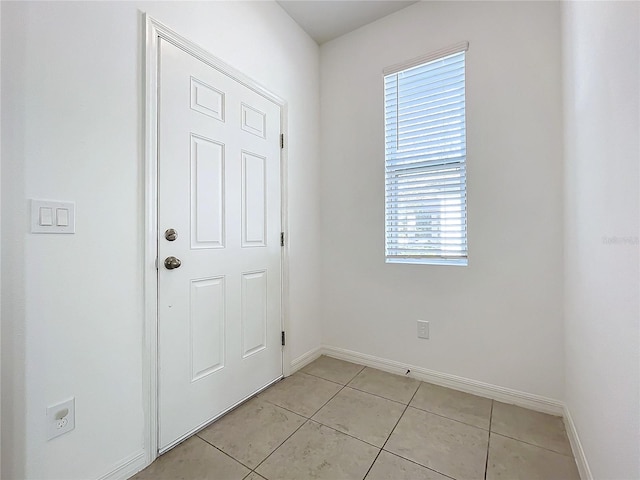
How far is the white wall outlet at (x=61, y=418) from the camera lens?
1.05 metres

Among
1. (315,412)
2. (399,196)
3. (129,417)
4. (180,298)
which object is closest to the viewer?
(129,417)

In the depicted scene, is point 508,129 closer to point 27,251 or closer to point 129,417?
point 27,251

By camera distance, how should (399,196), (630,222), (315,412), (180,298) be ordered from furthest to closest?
(399,196), (315,412), (180,298), (630,222)

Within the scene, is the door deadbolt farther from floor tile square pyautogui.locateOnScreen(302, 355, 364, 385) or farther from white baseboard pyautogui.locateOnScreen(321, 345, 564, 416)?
white baseboard pyautogui.locateOnScreen(321, 345, 564, 416)

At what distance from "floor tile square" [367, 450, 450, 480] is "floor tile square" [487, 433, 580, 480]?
0.26m

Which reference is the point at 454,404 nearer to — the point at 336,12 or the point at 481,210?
the point at 481,210

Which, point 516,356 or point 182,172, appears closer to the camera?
point 182,172

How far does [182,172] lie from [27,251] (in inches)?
27.3

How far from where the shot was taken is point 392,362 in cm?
222

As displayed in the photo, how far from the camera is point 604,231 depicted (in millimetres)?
1031

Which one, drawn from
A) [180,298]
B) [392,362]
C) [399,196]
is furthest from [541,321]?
[180,298]

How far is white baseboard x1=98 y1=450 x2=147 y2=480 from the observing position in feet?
3.97

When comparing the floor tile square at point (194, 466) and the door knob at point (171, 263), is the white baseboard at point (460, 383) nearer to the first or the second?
the floor tile square at point (194, 466)

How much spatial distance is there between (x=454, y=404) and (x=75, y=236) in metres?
2.17
